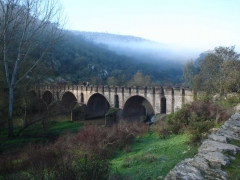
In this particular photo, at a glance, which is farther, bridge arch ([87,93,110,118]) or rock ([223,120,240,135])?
bridge arch ([87,93,110,118])

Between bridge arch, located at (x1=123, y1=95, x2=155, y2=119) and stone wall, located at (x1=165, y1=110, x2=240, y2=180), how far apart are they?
24.7 meters

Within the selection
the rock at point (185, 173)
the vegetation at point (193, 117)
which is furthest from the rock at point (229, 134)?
the vegetation at point (193, 117)

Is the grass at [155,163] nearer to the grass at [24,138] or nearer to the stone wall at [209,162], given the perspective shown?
the stone wall at [209,162]

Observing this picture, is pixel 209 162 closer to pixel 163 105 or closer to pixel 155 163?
pixel 155 163

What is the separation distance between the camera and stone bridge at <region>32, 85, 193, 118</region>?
2444cm

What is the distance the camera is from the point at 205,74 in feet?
61.6

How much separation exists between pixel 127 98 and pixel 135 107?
3049mm

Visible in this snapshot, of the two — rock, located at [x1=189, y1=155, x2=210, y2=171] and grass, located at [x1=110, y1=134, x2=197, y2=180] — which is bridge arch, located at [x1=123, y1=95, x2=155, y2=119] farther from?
rock, located at [x1=189, y1=155, x2=210, y2=171]

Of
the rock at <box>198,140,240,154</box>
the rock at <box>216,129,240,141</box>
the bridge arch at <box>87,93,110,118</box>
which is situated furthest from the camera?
the bridge arch at <box>87,93,110,118</box>

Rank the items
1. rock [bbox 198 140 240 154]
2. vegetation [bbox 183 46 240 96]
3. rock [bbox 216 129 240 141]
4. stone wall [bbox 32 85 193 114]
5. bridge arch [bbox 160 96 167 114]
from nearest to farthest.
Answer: rock [bbox 198 140 240 154], rock [bbox 216 129 240 141], vegetation [bbox 183 46 240 96], stone wall [bbox 32 85 193 114], bridge arch [bbox 160 96 167 114]

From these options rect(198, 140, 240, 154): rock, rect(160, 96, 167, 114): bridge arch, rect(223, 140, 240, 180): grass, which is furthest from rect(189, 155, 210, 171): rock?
rect(160, 96, 167, 114): bridge arch

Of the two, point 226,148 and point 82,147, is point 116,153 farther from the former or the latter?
point 226,148

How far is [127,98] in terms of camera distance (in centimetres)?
2952

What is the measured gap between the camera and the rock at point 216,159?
134 inches
